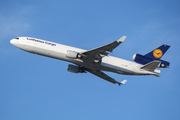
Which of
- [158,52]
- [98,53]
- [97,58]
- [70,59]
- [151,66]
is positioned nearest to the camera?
[98,53]

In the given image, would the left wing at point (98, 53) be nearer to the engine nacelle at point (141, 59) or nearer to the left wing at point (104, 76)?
the engine nacelle at point (141, 59)

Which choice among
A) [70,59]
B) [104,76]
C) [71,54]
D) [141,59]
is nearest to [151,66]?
[141,59]

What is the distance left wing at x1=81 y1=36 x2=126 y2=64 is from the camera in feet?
110

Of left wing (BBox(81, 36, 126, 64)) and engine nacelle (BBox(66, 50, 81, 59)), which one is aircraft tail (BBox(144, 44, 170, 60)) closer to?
left wing (BBox(81, 36, 126, 64))

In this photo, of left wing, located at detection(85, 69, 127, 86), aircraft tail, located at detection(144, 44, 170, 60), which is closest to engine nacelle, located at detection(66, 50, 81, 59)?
left wing, located at detection(85, 69, 127, 86)

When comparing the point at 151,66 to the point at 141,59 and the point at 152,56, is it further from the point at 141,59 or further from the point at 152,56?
the point at 152,56

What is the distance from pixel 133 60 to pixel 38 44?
18.1m

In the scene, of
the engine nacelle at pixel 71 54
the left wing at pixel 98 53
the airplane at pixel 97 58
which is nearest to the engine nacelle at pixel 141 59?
the airplane at pixel 97 58

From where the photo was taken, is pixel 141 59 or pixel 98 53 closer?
pixel 98 53

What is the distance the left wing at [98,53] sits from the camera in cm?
3344

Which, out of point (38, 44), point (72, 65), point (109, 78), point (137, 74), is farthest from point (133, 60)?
point (38, 44)

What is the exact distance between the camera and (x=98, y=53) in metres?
35.9

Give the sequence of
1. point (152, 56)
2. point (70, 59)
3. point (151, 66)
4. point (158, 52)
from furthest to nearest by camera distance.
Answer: point (152, 56)
point (158, 52)
point (70, 59)
point (151, 66)

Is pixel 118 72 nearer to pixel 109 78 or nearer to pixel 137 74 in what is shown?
pixel 137 74
